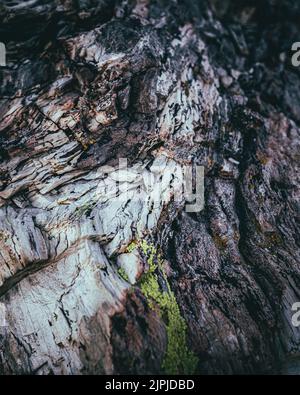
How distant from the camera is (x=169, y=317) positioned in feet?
31.4

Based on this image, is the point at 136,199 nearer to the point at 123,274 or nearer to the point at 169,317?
the point at 123,274

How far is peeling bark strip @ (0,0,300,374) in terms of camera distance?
902 cm

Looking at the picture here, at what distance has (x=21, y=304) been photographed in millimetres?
9094

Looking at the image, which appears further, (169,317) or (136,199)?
(136,199)

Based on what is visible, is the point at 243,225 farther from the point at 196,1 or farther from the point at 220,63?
the point at 196,1

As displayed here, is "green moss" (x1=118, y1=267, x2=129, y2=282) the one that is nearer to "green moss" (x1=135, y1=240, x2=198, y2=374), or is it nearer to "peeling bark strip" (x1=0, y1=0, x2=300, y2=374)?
"peeling bark strip" (x1=0, y1=0, x2=300, y2=374)

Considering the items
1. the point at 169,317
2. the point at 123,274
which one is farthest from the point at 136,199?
→ the point at 169,317

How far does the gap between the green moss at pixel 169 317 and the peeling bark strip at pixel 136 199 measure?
0.06 m

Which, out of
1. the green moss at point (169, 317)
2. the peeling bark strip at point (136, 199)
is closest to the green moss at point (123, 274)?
the peeling bark strip at point (136, 199)

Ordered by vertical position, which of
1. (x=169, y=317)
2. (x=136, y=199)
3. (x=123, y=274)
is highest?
(x=136, y=199)

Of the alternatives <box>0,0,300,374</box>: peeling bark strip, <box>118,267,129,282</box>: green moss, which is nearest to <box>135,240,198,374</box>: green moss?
<box>0,0,300,374</box>: peeling bark strip

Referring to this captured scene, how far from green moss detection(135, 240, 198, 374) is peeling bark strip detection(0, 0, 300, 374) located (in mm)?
60

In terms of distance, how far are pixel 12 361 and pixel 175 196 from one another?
20.7 feet

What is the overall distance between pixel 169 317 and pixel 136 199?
11.3 ft
